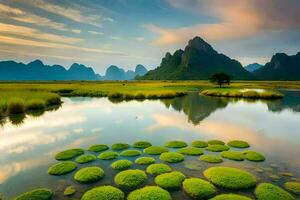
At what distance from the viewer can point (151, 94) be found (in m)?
67.0

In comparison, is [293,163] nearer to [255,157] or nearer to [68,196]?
[255,157]

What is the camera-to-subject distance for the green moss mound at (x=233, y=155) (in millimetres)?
18122

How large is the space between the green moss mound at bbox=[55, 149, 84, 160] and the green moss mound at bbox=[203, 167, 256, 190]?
11.2 metres

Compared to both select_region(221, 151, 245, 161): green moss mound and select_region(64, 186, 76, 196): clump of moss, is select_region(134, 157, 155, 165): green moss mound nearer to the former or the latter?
select_region(64, 186, 76, 196): clump of moss

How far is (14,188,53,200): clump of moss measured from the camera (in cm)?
1183

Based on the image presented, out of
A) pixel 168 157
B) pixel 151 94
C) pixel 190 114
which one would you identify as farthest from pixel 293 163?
pixel 151 94

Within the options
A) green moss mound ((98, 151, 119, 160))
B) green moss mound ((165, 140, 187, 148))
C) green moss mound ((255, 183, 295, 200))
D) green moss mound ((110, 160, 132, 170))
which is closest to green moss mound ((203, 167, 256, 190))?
green moss mound ((255, 183, 295, 200))

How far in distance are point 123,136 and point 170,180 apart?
12.5 metres

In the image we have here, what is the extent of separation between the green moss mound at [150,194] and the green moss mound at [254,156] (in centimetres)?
937

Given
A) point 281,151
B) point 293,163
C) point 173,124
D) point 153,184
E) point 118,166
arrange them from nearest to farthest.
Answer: point 153,184 → point 118,166 → point 293,163 → point 281,151 → point 173,124

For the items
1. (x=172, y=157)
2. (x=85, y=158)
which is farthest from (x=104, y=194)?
(x=172, y=157)

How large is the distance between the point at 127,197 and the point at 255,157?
11817 millimetres

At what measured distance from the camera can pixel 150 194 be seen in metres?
12.1

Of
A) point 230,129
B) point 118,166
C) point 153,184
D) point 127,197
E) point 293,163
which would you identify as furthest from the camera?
point 230,129
